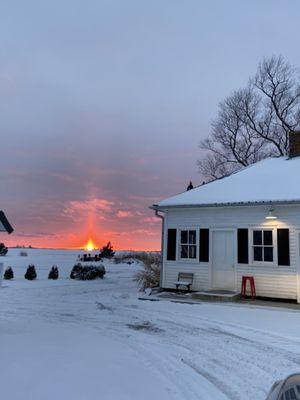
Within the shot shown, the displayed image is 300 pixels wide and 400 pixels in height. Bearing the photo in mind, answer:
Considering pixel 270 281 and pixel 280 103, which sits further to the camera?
pixel 280 103

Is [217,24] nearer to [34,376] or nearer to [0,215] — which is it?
[0,215]

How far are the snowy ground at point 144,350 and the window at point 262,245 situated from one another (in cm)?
234

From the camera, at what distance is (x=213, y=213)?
15.3 m

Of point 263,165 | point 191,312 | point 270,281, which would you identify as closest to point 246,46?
point 263,165

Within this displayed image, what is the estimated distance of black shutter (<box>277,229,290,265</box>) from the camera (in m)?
13.6

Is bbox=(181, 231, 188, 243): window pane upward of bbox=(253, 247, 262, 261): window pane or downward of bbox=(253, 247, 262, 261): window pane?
upward

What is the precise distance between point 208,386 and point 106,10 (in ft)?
35.6

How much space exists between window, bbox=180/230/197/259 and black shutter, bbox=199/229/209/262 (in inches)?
12.2

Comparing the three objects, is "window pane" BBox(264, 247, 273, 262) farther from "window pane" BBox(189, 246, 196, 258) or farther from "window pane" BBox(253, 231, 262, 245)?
"window pane" BBox(189, 246, 196, 258)

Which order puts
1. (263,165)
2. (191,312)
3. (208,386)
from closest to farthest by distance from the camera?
(208,386) → (191,312) → (263,165)

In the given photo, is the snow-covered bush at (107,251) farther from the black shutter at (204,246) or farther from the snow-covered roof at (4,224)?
the snow-covered roof at (4,224)

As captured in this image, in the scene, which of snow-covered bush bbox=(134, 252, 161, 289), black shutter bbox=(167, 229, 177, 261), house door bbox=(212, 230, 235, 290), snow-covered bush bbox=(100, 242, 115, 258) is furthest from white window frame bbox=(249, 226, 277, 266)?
snow-covered bush bbox=(100, 242, 115, 258)

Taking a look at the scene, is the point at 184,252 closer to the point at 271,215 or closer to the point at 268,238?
the point at 268,238

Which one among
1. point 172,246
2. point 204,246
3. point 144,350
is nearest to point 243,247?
point 204,246
